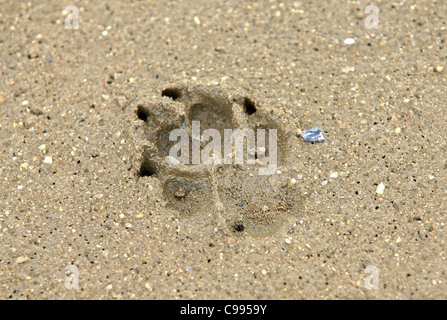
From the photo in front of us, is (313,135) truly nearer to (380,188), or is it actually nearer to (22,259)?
(380,188)

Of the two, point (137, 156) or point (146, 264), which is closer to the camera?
point (146, 264)

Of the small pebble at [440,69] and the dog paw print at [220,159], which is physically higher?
the small pebble at [440,69]

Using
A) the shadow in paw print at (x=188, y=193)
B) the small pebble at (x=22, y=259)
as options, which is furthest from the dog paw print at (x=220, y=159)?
the small pebble at (x=22, y=259)

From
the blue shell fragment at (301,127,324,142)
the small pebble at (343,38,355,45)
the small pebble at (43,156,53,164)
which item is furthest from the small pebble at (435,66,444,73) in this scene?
the small pebble at (43,156,53,164)

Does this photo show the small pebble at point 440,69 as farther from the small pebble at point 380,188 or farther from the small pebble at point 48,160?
the small pebble at point 48,160

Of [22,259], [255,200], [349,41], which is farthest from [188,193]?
[349,41]
